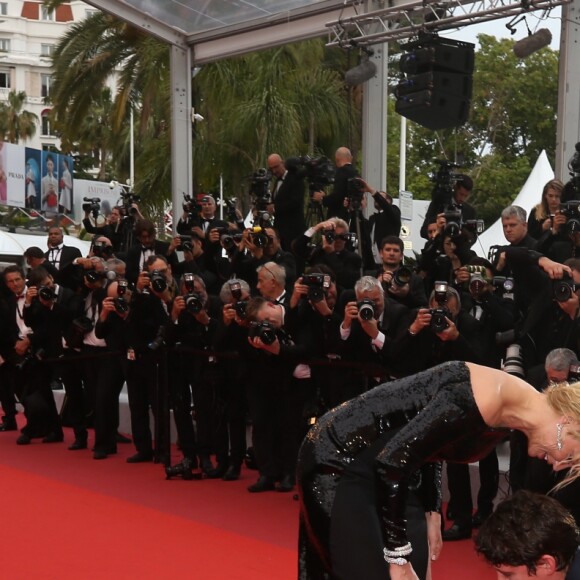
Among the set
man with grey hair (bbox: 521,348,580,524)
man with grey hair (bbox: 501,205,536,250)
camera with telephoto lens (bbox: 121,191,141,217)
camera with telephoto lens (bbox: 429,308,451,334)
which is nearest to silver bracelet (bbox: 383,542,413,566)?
man with grey hair (bbox: 521,348,580,524)

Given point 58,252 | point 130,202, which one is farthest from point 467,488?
point 58,252

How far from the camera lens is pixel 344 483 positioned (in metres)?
3.38

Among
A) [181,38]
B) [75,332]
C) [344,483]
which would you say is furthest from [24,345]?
[344,483]

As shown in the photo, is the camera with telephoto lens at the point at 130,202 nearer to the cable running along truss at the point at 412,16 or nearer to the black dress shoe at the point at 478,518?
the cable running along truss at the point at 412,16

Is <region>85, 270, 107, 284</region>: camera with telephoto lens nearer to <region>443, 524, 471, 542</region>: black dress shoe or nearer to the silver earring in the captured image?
<region>443, 524, 471, 542</region>: black dress shoe

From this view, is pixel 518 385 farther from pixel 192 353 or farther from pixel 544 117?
pixel 544 117

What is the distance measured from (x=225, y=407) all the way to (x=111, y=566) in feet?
8.33

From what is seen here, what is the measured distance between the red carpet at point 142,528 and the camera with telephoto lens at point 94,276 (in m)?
1.54

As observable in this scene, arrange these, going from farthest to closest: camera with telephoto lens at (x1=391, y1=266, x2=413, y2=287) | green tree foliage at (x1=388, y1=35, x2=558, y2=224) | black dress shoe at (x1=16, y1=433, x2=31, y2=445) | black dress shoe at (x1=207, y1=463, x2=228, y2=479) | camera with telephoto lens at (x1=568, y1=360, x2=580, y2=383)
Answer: green tree foliage at (x1=388, y1=35, x2=558, y2=224), black dress shoe at (x1=16, y1=433, x2=31, y2=445), black dress shoe at (x1=207, y1=463, x2=228, y2=479), camera with telephoto lens at (x1=391, y1=266, x2=413, y2=287), camera with telephoto lens at (x1=568, y1=360, x2=580, y2=383)

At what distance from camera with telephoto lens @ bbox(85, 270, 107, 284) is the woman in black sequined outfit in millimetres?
6270

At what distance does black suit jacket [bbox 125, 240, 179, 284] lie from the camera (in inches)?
390

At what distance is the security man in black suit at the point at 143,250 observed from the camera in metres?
9.87

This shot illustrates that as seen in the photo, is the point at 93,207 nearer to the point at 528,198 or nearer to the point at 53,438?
the point at 53,438

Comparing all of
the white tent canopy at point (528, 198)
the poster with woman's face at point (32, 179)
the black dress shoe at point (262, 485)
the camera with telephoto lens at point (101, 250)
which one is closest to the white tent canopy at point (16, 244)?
the poster with woman's face at point (32, 179)
